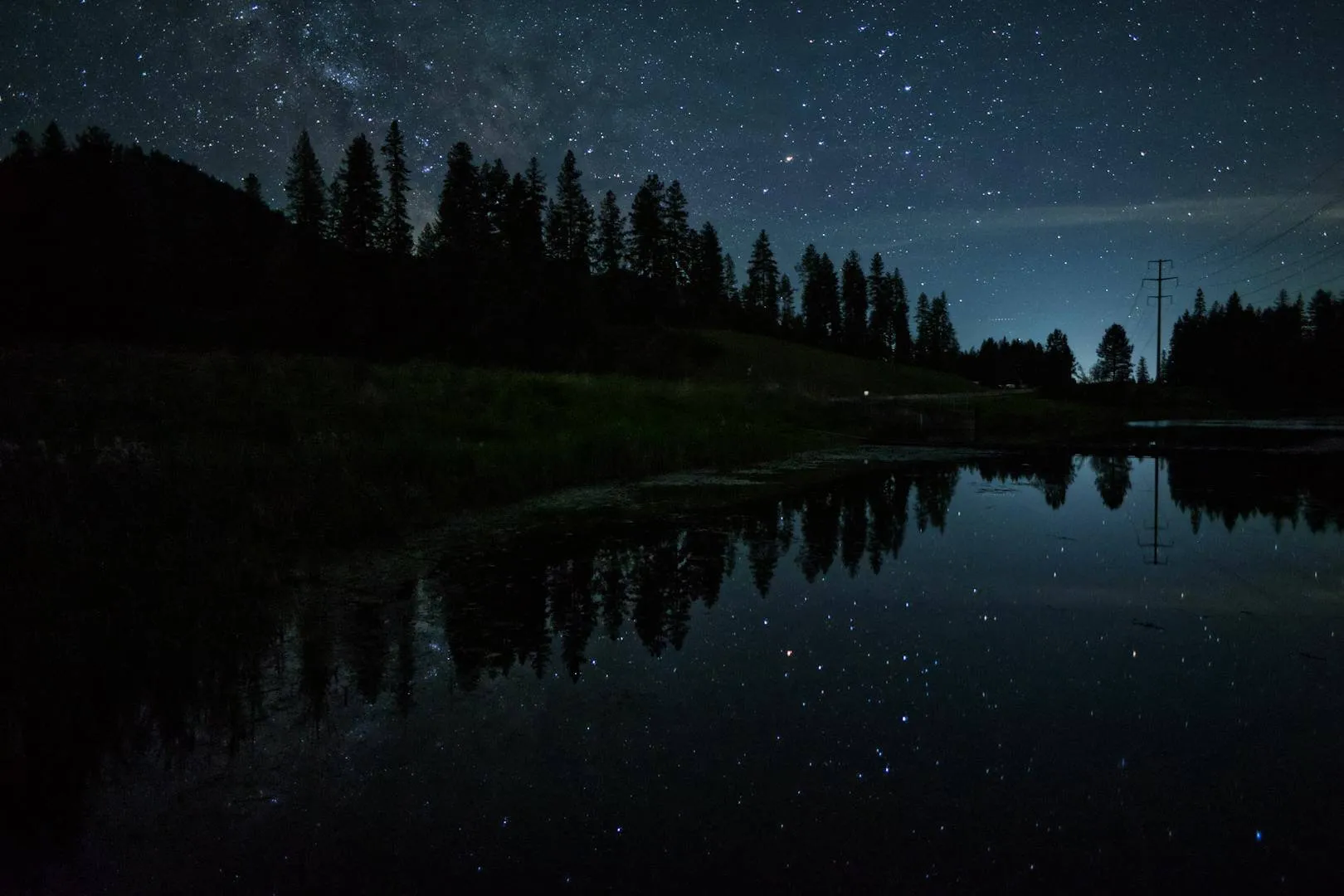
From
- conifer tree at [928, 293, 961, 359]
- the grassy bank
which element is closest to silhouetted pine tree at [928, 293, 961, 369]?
conifer tree at [928, 293, 961, 359]

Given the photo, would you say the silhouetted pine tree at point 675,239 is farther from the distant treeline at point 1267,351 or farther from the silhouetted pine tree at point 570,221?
the distant treeline at point 1267,351

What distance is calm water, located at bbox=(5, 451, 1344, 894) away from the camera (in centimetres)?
380

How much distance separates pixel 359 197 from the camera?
74.4 m

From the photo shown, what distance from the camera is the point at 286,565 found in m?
8.96

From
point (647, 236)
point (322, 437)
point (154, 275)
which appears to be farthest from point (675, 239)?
point (322, 437)

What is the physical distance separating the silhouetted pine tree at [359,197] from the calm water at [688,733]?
74.3m

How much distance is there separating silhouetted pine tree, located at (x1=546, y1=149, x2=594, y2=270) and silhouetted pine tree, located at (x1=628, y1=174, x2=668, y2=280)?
569 cm

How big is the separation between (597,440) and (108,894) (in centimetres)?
1577

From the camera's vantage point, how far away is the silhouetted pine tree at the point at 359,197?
7394 centimetres

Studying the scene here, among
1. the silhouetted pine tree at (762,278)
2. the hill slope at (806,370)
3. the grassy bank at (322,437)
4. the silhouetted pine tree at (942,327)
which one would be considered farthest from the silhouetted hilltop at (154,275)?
the silhouetted pine tree at (942,327)

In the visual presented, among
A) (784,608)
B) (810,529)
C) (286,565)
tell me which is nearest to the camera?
(784,608)

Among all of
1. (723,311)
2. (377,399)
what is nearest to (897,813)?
(377,399)

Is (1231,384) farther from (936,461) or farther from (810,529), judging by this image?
(810,529)

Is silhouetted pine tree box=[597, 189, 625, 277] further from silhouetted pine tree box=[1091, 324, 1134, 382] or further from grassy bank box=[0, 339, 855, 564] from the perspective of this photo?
silhouetted pine tree box=[1091, 324, 1134, 382]
